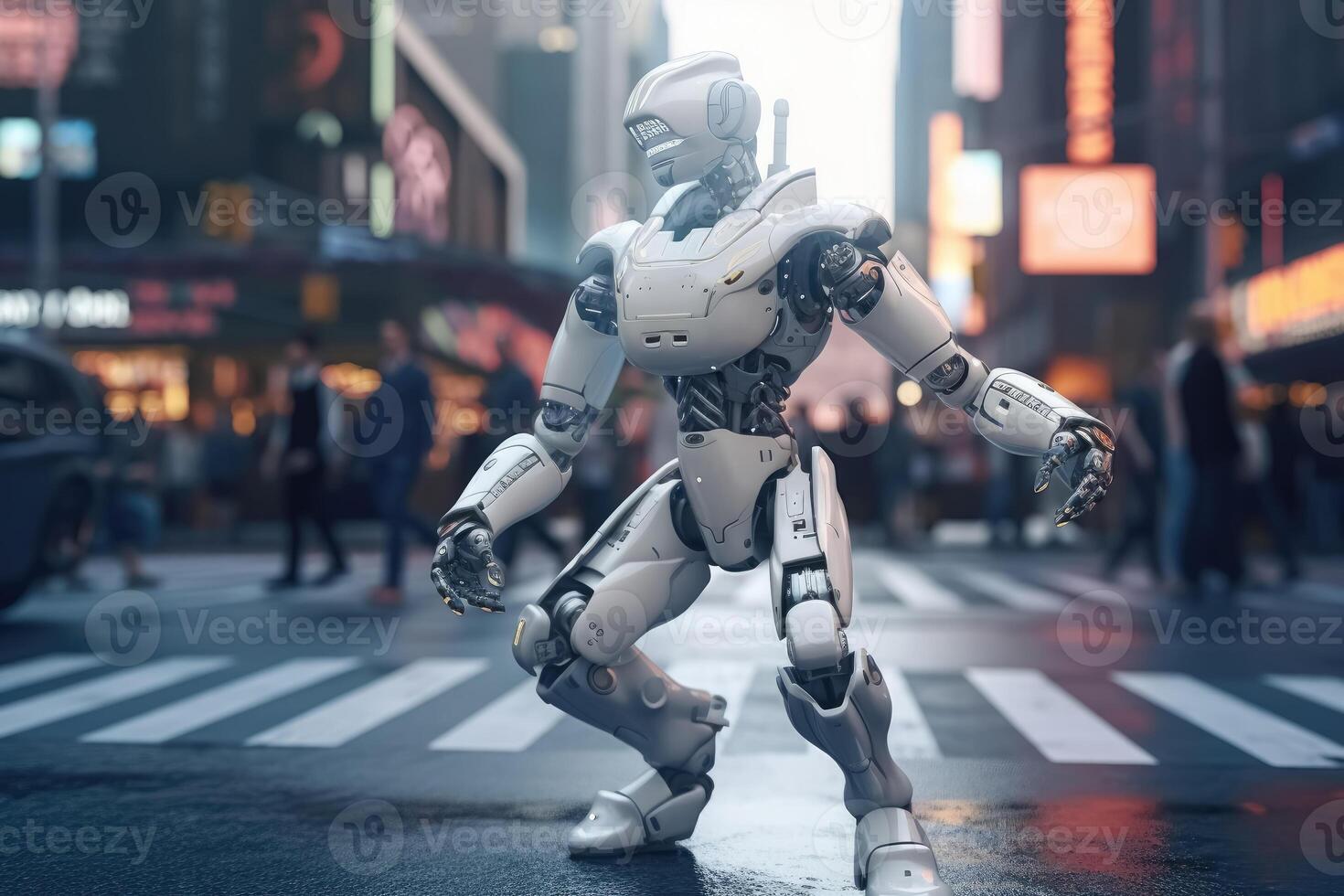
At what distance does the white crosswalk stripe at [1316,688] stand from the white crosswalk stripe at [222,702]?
15.4ft

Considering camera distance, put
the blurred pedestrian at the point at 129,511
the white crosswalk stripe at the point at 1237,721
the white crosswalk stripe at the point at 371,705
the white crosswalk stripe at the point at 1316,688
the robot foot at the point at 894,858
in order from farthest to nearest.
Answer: the blurred pedestrian at the point at 129,511 < the white crosswalk stripe at the point at 1316,688 < the white crosswalk stripe at the point at 371,705 < the white crosswalk stripe at the point at 1237,721 < the robot foot at the point at 894,858

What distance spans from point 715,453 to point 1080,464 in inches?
36.9

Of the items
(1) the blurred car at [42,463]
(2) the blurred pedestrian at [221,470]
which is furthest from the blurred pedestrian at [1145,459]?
(2) the blurred pedestrian at [221,470]

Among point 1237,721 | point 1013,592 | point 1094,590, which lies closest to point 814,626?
point 1237,721

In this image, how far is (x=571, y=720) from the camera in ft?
20.3

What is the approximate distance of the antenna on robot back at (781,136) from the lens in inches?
164

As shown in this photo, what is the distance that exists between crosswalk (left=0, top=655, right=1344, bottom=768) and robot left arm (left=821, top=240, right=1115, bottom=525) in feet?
6.12

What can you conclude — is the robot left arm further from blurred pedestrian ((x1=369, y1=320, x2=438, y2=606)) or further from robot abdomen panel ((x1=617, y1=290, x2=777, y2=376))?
blurred pedestrian ((x1=369, y1=320, x2=438, y2=606))

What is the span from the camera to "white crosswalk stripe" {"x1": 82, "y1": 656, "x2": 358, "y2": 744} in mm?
5840

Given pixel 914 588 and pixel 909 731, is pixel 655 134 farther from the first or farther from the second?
pixel 914 588

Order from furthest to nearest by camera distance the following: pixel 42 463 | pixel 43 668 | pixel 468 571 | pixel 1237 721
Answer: pixel 42 463
pixel 43 668
pixel 1237 721
pixel 468 571

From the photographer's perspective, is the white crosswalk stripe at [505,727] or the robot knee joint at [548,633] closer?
the robot knee joint at [548,633]

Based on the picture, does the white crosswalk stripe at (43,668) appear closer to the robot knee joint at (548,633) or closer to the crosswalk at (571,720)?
the crosswalk at (571,720)

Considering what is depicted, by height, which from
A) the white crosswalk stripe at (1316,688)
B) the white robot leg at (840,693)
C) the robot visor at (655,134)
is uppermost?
the robot visor at (655,134)
